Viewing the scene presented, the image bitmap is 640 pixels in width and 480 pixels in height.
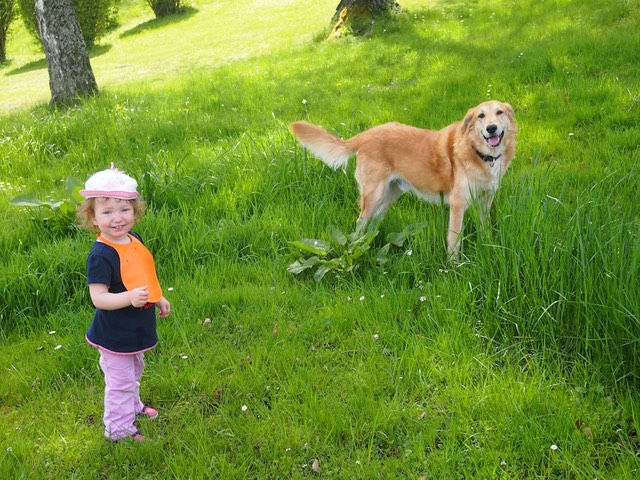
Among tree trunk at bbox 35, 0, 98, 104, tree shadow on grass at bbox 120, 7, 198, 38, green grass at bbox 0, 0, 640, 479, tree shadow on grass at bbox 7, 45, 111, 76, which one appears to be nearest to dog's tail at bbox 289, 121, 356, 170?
green grass at bbox 0, 0, 640, 479

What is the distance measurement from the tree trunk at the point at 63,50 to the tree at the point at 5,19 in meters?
16.4

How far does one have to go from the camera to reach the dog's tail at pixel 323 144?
4.82 meters

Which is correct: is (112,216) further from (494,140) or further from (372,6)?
(372,6)

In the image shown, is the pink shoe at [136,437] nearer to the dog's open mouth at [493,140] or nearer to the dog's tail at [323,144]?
the dog's tail at [323,144]

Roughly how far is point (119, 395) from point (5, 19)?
81.5 ft

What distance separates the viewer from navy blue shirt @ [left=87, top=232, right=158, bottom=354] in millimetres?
2650

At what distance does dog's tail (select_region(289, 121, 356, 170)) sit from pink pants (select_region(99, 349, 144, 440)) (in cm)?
263

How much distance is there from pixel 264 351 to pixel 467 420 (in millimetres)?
1253

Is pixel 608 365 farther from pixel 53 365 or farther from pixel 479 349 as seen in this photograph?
pixel 53 365

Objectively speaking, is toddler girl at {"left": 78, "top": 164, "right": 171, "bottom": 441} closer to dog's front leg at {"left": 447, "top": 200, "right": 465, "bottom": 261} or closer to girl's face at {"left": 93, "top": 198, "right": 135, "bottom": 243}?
girl's face at {"left": 93, "top": 198, "right": 135, "bottom": 243}

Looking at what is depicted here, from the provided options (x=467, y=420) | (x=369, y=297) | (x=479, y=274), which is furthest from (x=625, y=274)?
(x=369, y=297)

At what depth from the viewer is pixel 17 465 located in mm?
2672

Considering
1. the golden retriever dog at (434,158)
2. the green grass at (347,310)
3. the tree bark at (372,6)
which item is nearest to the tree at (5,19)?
the tree bark at (372,6)

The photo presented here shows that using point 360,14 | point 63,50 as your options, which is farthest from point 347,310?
point 360,14
